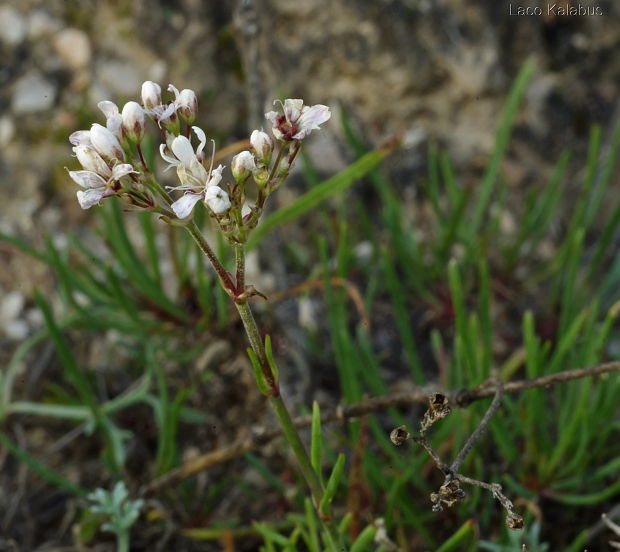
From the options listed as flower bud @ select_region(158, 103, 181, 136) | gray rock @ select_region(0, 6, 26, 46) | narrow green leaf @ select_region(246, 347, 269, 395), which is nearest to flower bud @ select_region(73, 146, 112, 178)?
flower bud @ select_region(158, 103, 181, 136)

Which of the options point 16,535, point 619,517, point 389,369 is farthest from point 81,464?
point 619,517

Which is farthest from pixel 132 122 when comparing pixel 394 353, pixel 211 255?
pixel 394 353

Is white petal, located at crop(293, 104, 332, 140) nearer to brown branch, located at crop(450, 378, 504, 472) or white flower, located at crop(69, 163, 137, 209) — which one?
white flower, located at crop(69, 163, 137, 209)

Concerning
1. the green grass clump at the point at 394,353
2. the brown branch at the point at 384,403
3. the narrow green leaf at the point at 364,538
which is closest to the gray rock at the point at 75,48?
the green grass clump at the point at 394,353

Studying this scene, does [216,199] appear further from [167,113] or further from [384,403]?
[384,403]

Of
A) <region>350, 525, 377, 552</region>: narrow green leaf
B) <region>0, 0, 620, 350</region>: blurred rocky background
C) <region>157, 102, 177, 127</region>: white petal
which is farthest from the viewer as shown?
<region>0, 0, 620, 350</region>: blurred rocky background

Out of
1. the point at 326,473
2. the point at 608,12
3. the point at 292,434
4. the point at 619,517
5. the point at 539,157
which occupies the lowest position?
the point at 619,517

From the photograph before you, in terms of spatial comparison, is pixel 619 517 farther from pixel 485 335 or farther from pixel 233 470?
pixel 233 470
